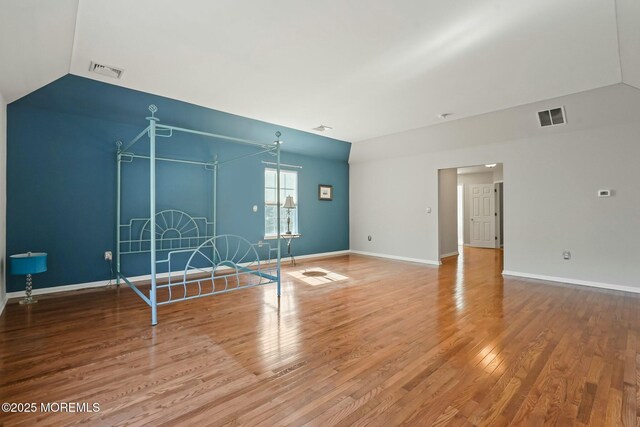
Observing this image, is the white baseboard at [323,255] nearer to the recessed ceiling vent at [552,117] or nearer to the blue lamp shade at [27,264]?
the blue lamp shade at [27,264]

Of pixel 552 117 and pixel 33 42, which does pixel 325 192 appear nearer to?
pixel 552 117

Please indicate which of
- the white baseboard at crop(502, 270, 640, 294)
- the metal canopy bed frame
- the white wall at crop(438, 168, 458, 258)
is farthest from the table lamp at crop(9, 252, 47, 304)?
the white wall at crop(438, 168, 458, 258)

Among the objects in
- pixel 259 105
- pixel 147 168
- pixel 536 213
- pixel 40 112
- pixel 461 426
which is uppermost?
pixel 259 105

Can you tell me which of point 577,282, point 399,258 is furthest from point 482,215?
point 577,282

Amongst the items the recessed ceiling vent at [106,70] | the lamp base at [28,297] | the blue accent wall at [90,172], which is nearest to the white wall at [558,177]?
the blue accent wall at [90,172]

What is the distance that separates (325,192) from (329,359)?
555 centimetres

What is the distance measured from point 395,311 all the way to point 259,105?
3.53 meters

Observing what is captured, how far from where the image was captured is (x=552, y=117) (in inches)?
183

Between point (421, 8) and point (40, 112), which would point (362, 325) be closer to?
point (421, 8)

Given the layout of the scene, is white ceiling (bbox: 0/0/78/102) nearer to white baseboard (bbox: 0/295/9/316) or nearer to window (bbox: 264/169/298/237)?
white baseboard (bbox: 0/295/9/316)

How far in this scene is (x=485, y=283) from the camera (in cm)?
489

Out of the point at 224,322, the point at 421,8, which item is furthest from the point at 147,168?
the point at 421,8

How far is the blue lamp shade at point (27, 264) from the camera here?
11.3 ft

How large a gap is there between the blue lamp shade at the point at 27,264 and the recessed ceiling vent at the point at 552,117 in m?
7.19
